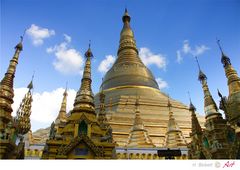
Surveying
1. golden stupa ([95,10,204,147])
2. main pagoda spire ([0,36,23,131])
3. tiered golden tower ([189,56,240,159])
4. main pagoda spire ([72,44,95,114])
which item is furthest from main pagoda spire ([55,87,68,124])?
tiered golden tower ([189,56,240,159])

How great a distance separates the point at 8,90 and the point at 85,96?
9.02ft

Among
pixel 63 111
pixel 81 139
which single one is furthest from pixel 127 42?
pixel 81 139

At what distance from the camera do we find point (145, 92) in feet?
54.8

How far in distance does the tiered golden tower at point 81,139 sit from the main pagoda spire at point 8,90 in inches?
68.1

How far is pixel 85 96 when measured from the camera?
27.9 feet

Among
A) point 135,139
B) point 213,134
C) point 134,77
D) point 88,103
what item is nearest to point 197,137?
point 213,134

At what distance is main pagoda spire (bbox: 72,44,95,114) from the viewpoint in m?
8.10

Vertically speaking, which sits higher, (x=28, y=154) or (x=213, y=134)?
(x=213, y=134)

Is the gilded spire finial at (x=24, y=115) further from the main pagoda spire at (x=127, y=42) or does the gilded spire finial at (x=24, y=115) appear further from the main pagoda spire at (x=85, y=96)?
the main pagoda spire at (x=127, y=42)

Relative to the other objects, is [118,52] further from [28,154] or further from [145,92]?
[28,154]

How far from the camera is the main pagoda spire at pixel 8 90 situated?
24.5 feet

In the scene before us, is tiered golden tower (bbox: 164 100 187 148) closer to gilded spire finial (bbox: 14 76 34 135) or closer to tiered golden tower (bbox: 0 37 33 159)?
gilded spire finial (bbox: 14 76 34 135)
